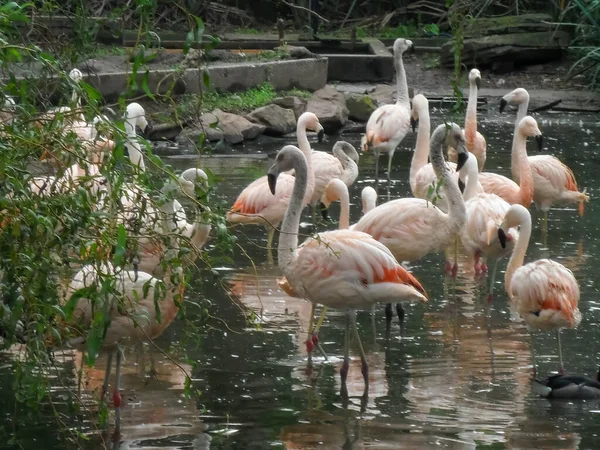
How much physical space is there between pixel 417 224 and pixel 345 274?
1357mm

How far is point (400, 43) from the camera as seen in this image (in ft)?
42.3

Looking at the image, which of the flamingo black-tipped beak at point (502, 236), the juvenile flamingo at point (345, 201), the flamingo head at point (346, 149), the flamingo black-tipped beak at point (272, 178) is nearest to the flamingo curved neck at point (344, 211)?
the juvenile flamingo at point (345, 201)

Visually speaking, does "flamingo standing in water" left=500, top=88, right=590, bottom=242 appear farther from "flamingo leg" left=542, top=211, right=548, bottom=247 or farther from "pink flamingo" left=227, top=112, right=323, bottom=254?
"pink flamingo" left=227, top=112, right=323, bottom=254

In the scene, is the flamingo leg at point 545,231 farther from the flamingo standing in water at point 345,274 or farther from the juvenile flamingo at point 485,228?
the flamingo standing in water at point 345,274

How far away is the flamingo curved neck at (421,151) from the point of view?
915 centimetres

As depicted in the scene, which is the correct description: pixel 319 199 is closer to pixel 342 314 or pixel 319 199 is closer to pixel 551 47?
pixel 342 314

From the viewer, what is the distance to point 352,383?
5.82m

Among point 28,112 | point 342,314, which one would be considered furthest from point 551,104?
point 28,112

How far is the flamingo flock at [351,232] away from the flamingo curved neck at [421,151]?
0.04ft

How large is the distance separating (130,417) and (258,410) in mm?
620

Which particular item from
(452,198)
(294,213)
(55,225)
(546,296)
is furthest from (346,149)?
(55,225)

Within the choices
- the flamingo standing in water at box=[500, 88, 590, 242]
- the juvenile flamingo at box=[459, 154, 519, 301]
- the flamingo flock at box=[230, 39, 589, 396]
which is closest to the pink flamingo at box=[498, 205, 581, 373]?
the flamingo flock at box=[230, 39, 589, 396]

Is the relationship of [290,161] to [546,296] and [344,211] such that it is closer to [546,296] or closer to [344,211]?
[344,211]

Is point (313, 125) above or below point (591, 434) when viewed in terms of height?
above
